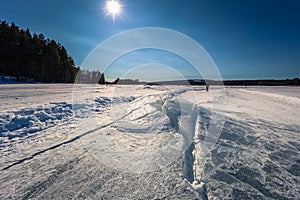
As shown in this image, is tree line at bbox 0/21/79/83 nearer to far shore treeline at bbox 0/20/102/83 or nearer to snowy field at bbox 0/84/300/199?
far shore treeline at bbox 0/20/102/83

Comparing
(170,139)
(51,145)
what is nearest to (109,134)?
(51,145)

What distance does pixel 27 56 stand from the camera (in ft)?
112

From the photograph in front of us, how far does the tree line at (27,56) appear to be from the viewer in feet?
105

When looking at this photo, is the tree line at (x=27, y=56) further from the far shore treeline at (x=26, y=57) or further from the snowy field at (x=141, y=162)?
the snowy field at (x=141, y=162)

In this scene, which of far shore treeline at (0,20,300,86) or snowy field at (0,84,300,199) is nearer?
snowy field at (0,84,300,199)

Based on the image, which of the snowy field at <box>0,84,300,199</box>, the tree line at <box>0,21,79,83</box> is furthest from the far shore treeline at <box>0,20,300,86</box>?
the snowy field at <box>0,84,300,199</box>

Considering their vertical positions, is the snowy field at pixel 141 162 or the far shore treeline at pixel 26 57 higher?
the far shore treeline at pixel 26 57

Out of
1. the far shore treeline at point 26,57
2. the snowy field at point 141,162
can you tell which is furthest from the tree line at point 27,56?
the snowy field at point 141,162

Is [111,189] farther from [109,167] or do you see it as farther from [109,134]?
[109,134]

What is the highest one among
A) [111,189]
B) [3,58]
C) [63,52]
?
[63,52]

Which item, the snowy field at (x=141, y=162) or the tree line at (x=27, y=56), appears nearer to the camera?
the snowy field at (x=141, y=162)

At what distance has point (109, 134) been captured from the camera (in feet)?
13.4

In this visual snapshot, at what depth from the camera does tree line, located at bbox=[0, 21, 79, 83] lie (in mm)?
31891

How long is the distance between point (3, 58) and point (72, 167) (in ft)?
138
